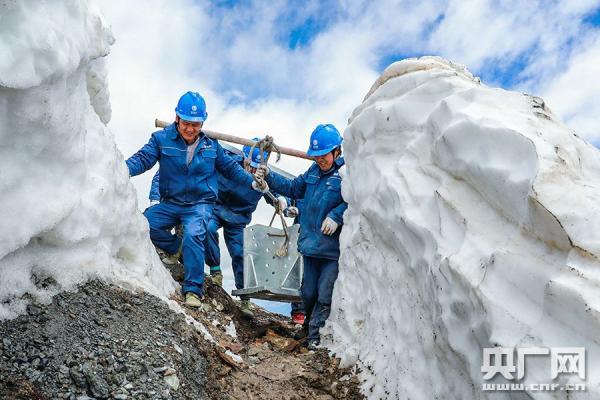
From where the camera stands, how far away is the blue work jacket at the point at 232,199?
8.05 meters

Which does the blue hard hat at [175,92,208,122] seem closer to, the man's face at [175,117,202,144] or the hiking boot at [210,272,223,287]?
the man's face at [175,117,202,144]

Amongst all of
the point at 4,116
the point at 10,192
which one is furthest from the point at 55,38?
the point at 10,192

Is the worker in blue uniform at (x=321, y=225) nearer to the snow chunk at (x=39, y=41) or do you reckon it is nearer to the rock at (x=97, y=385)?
the rock at (x=97, y=385)

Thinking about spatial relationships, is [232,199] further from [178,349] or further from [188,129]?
[178,349]

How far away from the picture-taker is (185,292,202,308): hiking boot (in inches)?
225

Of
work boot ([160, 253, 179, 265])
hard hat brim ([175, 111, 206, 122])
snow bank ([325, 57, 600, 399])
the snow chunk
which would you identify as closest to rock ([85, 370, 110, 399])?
the snow chunk

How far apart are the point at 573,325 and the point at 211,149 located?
4.67 m

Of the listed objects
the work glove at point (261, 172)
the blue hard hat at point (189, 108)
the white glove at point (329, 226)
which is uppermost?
the blue hard hat at point (189, 108)

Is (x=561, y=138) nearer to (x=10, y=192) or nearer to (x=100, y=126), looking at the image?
(x=10, y=192)

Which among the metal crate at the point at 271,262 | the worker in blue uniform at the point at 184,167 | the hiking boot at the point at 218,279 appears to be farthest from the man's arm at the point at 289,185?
the hiking boot at the point at 218,279

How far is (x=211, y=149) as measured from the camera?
6.55 metres

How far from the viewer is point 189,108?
6270 millimetres

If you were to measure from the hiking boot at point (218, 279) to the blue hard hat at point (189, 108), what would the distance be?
2.13m

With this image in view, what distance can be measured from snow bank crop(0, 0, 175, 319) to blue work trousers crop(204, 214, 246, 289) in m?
2.79
